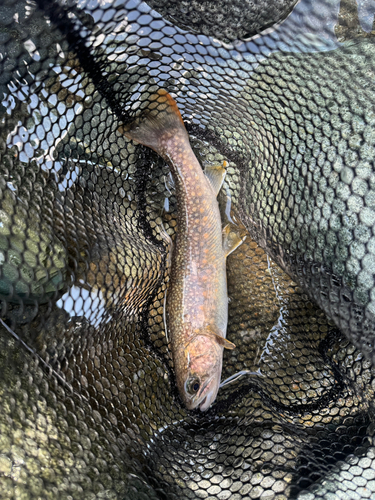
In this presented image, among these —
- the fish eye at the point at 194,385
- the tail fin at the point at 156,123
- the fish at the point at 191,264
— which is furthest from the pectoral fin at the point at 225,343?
the tail fin at the point at 156,123

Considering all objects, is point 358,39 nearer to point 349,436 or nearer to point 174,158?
point 174,158

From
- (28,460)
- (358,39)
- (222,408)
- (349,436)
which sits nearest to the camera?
(28,460)

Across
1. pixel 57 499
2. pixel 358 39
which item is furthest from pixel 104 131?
pixel 57 499

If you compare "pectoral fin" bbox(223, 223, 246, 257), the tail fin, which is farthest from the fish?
"pectoral fin" bbox(223, 223, 246, 257)

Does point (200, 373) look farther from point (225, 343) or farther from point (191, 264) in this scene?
point (191, 264)

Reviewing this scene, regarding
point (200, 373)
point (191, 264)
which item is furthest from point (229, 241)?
point (200, 373)

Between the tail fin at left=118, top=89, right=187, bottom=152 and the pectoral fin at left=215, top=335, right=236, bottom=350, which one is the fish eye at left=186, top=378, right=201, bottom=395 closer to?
the pectoral fin at left=215, top=335, right=236, bottom=350
